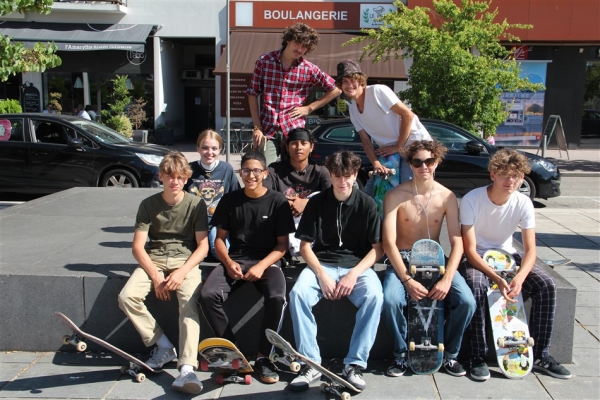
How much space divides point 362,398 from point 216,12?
61.4ft

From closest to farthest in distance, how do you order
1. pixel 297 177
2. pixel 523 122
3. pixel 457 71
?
pixel 297 177 → pixel 457 71 → pixel 523 122

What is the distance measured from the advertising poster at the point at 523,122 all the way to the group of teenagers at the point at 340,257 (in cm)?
1662

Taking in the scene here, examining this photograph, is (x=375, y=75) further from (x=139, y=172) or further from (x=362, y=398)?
(x=362, y=398)

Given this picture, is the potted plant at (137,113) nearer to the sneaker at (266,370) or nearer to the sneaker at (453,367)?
the sneaker at (266,370)

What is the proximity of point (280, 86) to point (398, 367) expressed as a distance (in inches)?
103

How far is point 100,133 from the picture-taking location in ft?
35.8

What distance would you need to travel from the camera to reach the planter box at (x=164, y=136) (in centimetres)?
2080

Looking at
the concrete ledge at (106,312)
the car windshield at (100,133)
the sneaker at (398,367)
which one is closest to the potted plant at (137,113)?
the car windshield at (100,133)

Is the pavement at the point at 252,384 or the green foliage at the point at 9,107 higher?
the green foliage at the point at 9,107

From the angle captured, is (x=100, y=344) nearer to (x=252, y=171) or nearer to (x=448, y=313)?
(x=252, y=171)

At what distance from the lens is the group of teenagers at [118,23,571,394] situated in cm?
394

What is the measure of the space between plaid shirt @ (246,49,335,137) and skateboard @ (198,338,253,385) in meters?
2.17

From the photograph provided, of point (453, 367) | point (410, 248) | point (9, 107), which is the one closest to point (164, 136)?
point (9, 107)

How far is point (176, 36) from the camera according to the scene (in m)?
20.8
